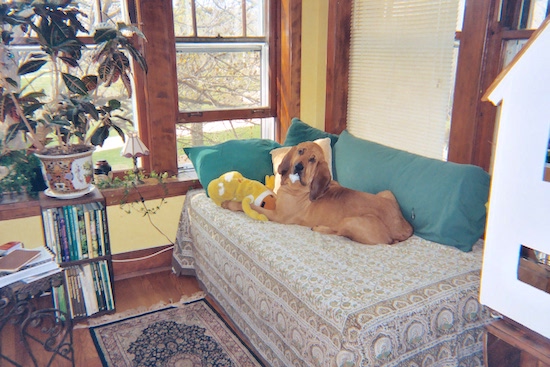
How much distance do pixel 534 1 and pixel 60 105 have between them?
224 cm

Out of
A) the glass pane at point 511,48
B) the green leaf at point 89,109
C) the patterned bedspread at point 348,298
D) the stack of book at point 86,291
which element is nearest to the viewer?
the patterned bedspread at point 348,298

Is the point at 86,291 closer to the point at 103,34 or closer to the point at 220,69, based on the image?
the point at 103,34

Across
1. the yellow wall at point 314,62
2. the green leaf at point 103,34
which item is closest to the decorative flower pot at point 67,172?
the green leaf at point 103,34

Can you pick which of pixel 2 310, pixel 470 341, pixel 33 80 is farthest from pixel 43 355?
pixel 470 341

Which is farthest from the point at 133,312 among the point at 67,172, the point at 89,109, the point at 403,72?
the point at 403,72

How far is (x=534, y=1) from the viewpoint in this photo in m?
1.91

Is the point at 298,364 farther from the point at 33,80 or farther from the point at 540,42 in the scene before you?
the point at 33,80

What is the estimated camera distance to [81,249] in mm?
2402

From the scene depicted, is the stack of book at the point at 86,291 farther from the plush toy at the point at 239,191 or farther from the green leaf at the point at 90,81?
the green leaf at the point at 90,81

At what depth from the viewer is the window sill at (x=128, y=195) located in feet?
8.27

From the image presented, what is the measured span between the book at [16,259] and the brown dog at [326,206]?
1087mm

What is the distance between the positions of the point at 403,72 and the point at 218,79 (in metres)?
1.23

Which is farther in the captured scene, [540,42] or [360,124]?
[360,124]

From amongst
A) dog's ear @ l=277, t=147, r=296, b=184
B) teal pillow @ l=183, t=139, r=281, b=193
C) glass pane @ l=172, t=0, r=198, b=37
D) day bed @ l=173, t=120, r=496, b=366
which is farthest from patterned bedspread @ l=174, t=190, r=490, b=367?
glass pane @ l=172, t=0, r=198, b=37
